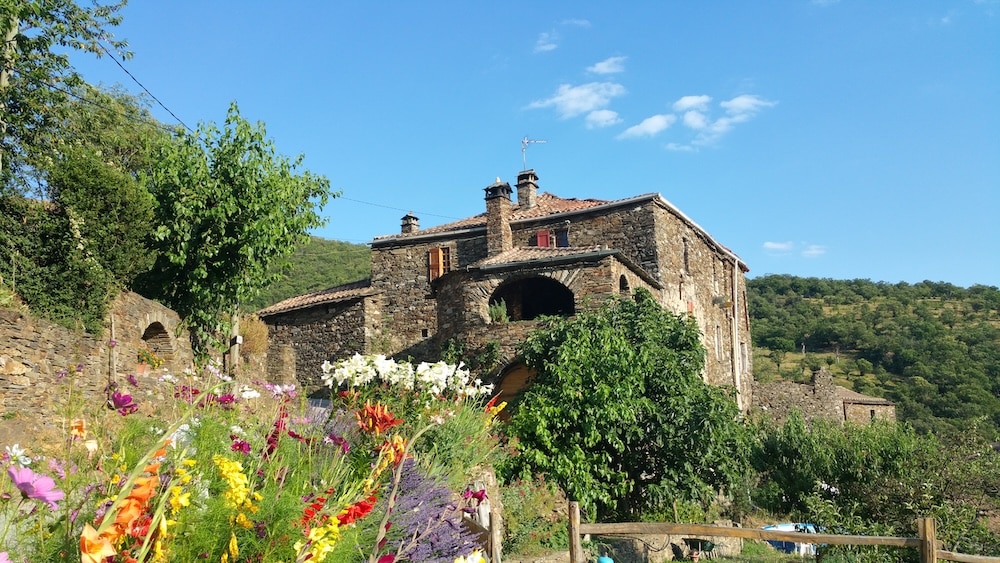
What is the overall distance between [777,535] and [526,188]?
53.8 feet

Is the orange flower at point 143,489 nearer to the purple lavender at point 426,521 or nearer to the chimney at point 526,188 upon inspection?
the purple lavender at point 426,521

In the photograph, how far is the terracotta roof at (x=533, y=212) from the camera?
20.6m

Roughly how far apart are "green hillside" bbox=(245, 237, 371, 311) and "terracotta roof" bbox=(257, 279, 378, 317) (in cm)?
986

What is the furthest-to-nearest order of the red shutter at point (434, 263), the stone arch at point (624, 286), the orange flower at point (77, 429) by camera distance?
the red shutter at point (434, 263) < the stone arch at point (624, 286) < the orange flower at point (77, 429)

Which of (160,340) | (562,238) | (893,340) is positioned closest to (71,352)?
(160,340)

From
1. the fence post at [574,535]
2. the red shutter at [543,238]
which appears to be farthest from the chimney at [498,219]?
the fence post at [574,535]

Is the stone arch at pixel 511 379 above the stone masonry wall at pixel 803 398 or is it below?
above

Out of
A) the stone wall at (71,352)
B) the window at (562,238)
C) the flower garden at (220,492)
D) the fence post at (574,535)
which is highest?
the window at (562,238)

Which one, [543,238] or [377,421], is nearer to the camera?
[377,421]

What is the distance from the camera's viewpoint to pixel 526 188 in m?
21.9

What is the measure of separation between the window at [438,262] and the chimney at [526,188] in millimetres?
2607

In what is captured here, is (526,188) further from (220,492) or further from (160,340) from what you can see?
(220,492)

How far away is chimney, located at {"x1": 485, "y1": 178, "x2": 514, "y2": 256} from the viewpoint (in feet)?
66.9

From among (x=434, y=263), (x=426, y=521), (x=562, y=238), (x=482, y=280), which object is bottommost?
(x=426, y=521)
